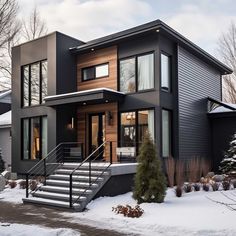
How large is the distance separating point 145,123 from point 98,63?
12.2 ft

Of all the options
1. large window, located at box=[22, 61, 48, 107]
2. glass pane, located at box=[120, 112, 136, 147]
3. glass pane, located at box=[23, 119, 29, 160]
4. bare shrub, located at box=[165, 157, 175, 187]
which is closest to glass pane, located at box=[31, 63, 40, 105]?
large window, located at box=[22, 61, 48, 107]

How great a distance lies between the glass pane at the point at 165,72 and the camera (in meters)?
Result: 14.1

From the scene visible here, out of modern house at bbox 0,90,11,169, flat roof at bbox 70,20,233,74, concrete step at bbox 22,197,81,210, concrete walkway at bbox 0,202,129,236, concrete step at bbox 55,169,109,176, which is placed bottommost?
concrete walkway at bbox 0,202,129,236

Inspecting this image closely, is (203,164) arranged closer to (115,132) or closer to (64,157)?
(115,132)

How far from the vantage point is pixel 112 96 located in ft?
46.3

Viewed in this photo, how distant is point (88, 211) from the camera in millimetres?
9711

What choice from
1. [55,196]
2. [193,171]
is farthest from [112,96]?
[55,196]

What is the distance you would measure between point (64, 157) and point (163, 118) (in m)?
4.52

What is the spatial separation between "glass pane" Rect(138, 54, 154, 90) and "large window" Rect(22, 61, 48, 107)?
4500mm

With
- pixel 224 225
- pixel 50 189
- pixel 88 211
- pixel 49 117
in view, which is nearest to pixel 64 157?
pixel 49 117

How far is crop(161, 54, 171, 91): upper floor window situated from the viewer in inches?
556

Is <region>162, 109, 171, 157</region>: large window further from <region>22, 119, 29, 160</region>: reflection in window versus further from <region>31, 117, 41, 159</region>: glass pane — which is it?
<region>22, 119, 29, 160</region>: reflection in window

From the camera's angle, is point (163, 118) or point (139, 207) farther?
point (163, 118)

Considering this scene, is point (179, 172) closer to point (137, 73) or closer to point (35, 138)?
point (137, 73)
